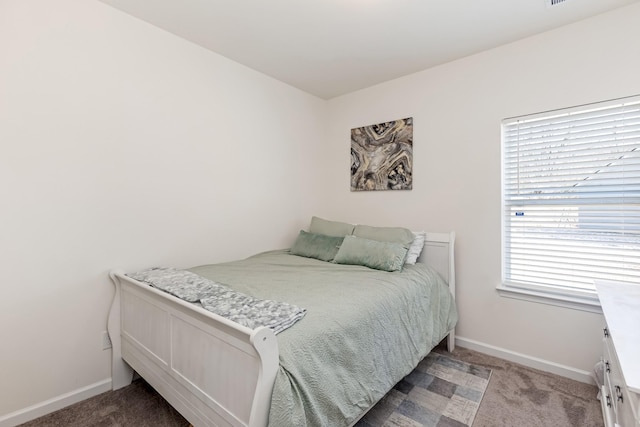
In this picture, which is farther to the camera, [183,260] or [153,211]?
[183,260]

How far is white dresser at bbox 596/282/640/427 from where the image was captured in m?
0.85

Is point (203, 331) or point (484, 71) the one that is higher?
point (484, 71)

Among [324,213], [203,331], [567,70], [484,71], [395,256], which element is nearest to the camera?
[203,331]

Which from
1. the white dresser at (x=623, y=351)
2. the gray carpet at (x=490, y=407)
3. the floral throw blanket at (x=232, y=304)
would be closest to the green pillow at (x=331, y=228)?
the gray carpet at (x=490, y=407)

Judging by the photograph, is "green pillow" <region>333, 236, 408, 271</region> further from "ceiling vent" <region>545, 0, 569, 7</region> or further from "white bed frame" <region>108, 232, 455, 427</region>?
"ceiling vent" <region>545, 0, 569, 7</region>

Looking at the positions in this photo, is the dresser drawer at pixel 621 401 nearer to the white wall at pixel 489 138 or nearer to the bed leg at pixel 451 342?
the white wall at pixel 489 138

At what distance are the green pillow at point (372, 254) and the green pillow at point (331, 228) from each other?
29 centimetres

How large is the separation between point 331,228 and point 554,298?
1.83m

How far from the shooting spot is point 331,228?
9.77ft

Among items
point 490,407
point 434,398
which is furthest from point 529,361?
point 434,398

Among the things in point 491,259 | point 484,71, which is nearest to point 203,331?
point 491,259

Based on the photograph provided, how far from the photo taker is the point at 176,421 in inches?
64.8

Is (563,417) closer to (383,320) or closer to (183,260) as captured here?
(383,320)

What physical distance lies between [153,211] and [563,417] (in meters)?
2.88
